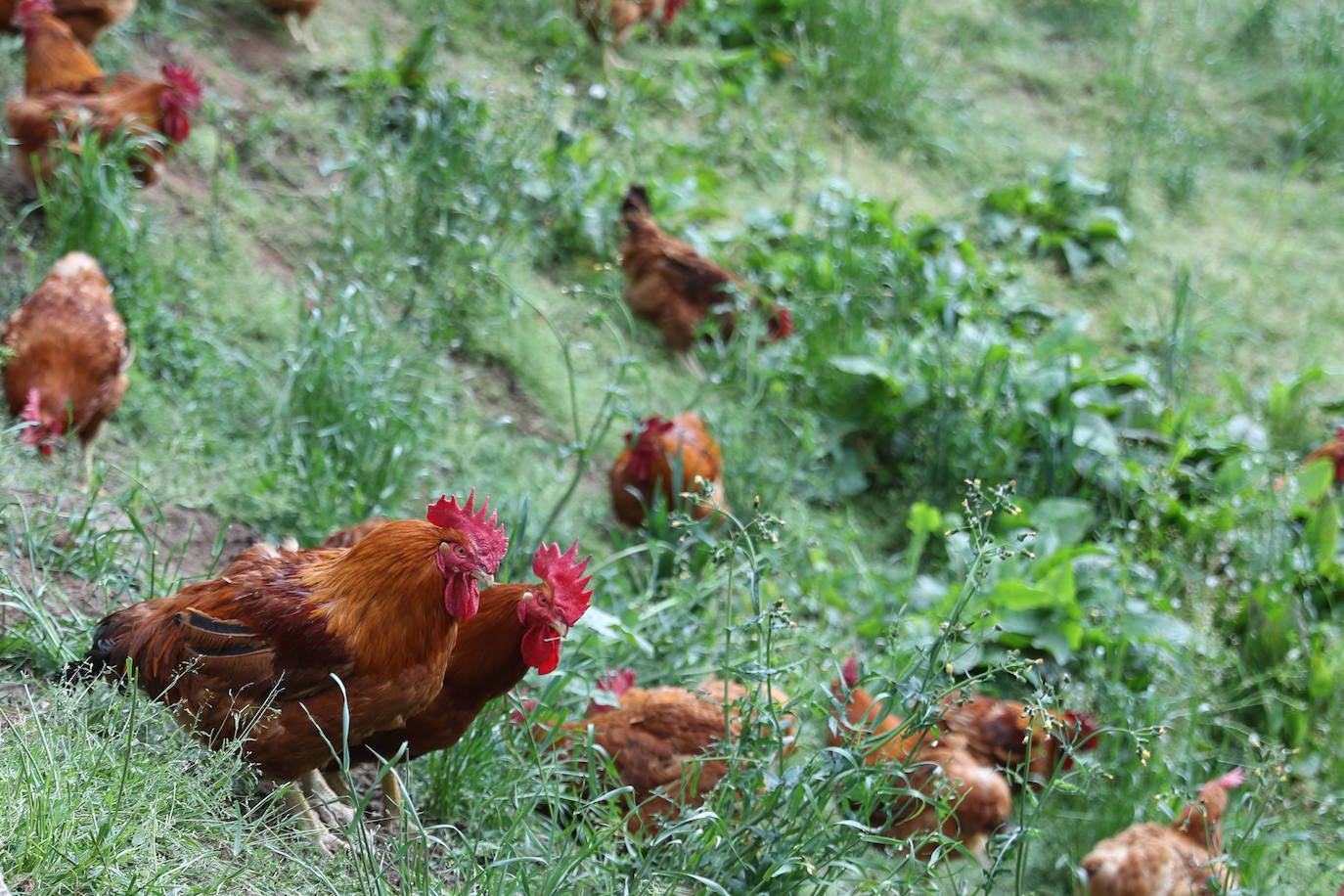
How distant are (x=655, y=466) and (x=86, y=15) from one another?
3.50 meters

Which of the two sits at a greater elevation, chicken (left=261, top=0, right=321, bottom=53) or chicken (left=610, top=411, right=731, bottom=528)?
chicken (left=261, top=0, right=321, bottom=53)

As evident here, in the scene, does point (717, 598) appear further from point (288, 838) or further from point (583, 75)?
point (583, 75)

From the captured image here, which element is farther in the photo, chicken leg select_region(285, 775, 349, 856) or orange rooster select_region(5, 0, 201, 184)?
orange rooster select_region(5, 0, 201, 184)

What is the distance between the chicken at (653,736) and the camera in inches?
129

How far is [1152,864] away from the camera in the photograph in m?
3.59

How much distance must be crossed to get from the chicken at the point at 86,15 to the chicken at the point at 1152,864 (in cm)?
546

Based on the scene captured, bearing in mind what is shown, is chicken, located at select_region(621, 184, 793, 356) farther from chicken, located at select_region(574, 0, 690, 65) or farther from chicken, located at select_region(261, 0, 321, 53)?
chicken, located at select_region(261, 0, 321, 53)

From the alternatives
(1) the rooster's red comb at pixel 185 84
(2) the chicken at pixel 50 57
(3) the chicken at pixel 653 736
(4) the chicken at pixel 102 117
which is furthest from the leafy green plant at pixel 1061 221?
(2) the chicken at pixel 50 57

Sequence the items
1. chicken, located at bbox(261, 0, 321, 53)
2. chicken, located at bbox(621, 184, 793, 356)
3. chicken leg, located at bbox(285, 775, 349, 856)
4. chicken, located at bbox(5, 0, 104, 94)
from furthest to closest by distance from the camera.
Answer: chicken, located at bbox(261, 0, 321, 53), chicken, located at bbox(621, 184, 793, 356), chicken, located at bbox(5, 0, 104, 94), chicken leg, located at bbox(285, 775, 349, 856)

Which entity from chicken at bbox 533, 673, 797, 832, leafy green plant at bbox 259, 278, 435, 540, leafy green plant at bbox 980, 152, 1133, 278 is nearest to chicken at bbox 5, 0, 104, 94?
leafy green plant at bbox 259, 278, 435, 540

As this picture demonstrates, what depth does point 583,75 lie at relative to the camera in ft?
25.4

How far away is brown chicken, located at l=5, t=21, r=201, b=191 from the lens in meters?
4.75

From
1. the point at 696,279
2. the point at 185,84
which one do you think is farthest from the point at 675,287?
the point at 185,84

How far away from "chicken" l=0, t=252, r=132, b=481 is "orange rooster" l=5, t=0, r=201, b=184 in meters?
0.84
